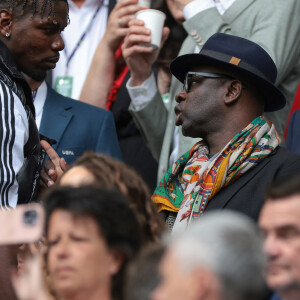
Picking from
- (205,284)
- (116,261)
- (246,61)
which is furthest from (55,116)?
(205,284)

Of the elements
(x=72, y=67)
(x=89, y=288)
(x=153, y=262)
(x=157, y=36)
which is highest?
(x=153, y=262)

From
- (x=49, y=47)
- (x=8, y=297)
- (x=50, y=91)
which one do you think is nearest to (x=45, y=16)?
(x=49, y=47)

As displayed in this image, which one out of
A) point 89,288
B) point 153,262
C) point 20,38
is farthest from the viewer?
point 20,38

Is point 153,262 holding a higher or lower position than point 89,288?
higher

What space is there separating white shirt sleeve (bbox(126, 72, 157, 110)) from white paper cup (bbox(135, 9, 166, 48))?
0.28 m

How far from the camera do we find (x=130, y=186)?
252cm

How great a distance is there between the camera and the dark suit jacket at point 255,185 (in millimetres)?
3455

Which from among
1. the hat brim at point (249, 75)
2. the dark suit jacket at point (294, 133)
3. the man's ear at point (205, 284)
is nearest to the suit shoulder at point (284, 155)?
the hat brim at point (249, 75)

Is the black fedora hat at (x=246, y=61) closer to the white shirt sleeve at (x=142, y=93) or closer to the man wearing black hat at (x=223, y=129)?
the man wearing black hat at (x=223, y=129)

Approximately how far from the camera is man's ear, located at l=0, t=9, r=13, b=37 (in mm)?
3910

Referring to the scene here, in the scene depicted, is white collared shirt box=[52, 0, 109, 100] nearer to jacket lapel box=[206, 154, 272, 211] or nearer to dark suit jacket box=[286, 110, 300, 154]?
dark suit jacket box=[286, 110, 300, 154]

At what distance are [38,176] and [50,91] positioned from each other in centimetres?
131

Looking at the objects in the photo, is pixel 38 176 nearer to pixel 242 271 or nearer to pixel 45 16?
pixel 45 16

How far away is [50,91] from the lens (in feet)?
15.4
